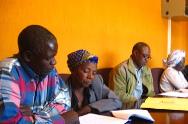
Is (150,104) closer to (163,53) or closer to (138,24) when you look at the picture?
(138,24)

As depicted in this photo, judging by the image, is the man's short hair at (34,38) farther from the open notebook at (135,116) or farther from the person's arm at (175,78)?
the person's arm at (175,78)

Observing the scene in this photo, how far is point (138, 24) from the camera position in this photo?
13.6 ft

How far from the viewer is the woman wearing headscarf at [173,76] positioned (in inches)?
144

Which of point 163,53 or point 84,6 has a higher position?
point 84,6

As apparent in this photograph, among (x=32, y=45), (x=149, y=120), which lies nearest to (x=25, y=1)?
(x=32, y=45)

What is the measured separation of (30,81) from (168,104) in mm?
1073

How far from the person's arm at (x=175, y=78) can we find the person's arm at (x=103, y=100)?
5.33 ft

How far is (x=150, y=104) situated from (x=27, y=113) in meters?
0.97

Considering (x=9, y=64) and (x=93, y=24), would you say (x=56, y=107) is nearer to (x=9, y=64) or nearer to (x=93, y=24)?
(x=9, y=64)

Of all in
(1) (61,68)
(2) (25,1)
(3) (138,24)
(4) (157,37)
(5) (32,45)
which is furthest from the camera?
(4) (157,37)

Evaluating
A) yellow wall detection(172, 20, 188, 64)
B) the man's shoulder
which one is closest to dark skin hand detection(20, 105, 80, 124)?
the man's shoulder

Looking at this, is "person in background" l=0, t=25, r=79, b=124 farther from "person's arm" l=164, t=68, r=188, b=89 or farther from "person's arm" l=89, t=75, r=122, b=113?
"person's arm" l=164, t=68, r=188, b=89

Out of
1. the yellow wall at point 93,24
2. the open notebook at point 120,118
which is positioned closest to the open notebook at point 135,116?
the open notebook at point 120,118

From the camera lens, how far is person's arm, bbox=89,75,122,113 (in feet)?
6.38
